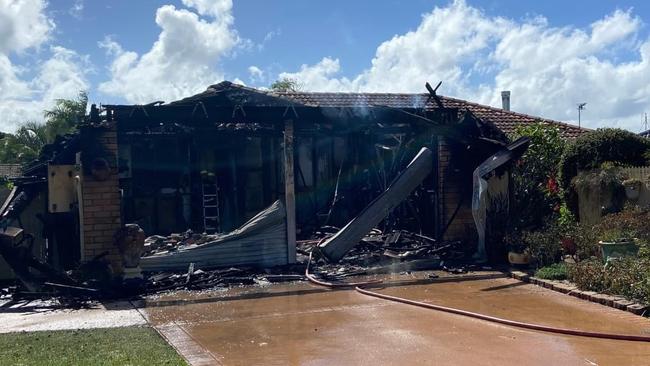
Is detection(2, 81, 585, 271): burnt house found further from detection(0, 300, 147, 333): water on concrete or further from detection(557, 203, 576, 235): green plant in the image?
detection(0, 300, 147, 333): water on concrete

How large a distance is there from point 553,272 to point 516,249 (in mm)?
1561

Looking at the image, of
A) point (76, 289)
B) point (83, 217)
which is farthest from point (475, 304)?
point (83, 217)

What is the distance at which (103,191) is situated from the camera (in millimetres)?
10672

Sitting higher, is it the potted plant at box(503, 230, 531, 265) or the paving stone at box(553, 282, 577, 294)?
the potted plant at box(503, 230, 531, 265)

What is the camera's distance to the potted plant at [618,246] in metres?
8.85

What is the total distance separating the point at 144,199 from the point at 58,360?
11.6m

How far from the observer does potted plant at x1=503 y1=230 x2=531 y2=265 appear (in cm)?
1086

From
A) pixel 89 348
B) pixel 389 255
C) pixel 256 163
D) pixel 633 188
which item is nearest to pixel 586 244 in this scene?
pixel 633 188

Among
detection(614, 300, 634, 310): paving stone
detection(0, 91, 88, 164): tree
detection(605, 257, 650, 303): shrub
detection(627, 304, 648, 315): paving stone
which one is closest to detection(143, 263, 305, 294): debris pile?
detection(605, 257, 650, 303): shrub

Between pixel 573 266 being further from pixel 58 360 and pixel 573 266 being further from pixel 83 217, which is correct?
pixel 83 217

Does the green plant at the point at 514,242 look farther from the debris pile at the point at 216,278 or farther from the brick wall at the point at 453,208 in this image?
the debris pile at the point at 216,278

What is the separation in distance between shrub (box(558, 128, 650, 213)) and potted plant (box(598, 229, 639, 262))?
4.74 m

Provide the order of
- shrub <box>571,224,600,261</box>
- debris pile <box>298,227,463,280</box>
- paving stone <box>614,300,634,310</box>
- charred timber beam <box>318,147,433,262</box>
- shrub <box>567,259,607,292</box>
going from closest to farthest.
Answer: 1. paving stone <box>614,300,634,310</box>
2. shrub <box>567,259,607,292</box>
3. shrub <box>571,224,600,261</box>
4. debris pile <box>298,227,463,280</box>
5. charred timber beam <box>318,147,433,262</box>

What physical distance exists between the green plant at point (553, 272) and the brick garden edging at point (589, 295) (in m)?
0.12
